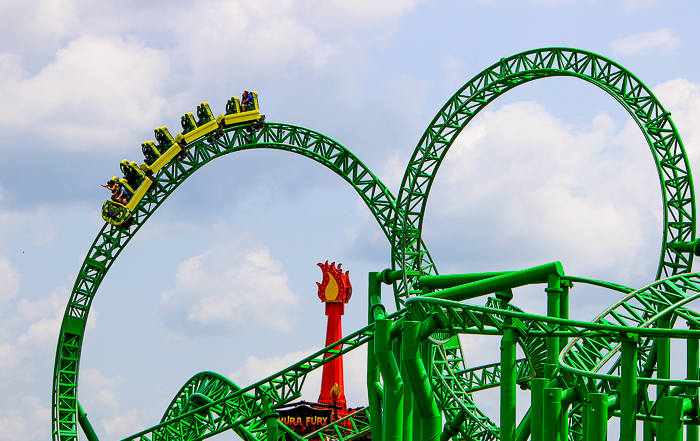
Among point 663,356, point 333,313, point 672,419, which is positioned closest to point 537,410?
point 672,419

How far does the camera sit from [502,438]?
16203 mm

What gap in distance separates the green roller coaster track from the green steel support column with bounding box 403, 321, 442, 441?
3 centimetres

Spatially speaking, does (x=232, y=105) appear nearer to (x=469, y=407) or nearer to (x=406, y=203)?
(x=406, y=203)

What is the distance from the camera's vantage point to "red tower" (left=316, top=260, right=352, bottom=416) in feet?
102

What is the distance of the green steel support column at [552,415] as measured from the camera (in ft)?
Result: 50.3

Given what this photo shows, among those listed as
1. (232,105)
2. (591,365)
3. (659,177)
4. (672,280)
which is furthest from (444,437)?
(232,105)

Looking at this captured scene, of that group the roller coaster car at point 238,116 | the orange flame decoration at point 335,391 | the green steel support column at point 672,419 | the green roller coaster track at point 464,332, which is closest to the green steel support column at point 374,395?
the green roller coaster track at point 464,332

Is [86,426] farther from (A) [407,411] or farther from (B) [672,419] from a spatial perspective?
(B) [672,419]

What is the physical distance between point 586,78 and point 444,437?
30.2 feet

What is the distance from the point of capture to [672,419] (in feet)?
45.2

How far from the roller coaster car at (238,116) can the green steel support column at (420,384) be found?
13003mm

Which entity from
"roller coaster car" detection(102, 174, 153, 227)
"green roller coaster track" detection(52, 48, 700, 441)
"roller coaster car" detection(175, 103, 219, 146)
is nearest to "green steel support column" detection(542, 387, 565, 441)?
"green roller coaster track" detection(52, 48, 700, 441)

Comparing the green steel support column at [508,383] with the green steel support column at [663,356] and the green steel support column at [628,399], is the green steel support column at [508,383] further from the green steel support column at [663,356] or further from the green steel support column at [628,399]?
the green steel support column at [663,356]

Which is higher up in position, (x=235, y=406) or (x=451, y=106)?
(x=451, y=106)
